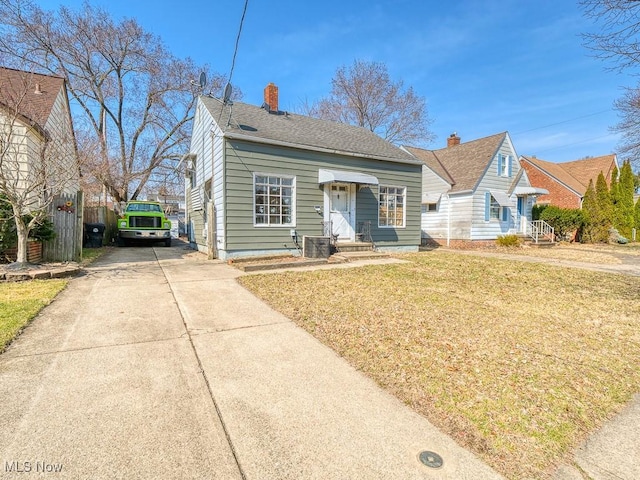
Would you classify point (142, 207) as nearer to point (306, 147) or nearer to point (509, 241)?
point (306, 147)

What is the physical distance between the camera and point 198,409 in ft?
7.72

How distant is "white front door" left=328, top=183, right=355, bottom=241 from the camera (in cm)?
1171

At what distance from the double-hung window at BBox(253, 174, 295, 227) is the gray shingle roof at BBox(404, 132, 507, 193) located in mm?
10405

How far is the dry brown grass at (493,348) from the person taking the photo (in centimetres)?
224

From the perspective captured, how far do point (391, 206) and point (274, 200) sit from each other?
5290mm

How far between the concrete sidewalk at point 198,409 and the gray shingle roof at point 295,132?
7407mm

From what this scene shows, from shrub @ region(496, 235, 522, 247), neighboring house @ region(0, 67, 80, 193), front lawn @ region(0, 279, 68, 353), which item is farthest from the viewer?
shrub @ region(496, 235, 522, 247)

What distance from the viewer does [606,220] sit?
66.0 ft

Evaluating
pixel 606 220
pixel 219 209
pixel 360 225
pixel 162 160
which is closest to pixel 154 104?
pixel 162 160

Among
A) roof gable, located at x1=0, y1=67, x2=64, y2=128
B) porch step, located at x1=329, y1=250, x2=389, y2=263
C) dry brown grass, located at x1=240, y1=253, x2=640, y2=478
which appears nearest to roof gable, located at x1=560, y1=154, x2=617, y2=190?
porch step, located at x1=329, y1=250, x2=389, y2=263

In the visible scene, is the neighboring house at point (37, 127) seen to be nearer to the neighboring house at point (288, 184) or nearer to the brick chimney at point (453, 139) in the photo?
the neighboring house at point (288, 184)

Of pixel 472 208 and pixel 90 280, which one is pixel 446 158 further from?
pixel 90 280

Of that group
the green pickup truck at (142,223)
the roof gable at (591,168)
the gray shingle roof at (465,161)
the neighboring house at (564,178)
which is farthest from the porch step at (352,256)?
the roof gable at (591,168)

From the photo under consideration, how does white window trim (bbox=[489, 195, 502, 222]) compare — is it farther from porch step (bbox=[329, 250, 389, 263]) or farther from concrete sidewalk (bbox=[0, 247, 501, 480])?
concrete sidewalk (bbox=[0, 247, 501, 480])
